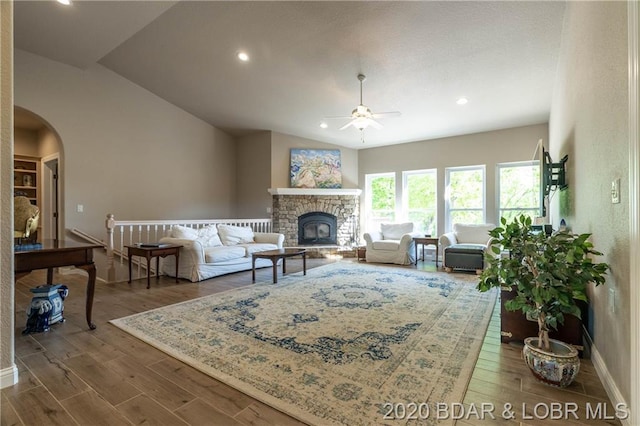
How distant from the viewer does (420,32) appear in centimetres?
352

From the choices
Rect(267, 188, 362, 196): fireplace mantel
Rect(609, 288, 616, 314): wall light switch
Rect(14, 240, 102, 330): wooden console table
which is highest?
Rect(267, 188, 362, 196): fireplace mantel

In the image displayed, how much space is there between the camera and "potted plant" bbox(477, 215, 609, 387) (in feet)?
5.62

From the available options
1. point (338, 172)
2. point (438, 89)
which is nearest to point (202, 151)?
point (338, 172)

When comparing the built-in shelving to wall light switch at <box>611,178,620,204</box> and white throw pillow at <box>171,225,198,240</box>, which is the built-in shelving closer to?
white throw pillow at <box>171,225,198,240</box>

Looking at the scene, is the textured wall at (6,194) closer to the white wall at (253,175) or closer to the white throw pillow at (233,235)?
the white throw pillow at (233,235)

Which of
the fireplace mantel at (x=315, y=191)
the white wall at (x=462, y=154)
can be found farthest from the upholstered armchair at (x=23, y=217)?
the white wall at (x=462, y=154)

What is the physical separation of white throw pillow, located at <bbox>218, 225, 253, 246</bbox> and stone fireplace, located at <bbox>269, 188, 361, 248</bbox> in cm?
113

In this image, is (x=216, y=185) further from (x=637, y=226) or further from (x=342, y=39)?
(x=637, y=226)

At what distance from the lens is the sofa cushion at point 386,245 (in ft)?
19.6

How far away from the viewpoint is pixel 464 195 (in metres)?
6.52

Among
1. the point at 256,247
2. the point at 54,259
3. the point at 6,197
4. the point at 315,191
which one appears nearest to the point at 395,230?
the point at 315,191

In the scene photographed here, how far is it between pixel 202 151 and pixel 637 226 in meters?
7.42

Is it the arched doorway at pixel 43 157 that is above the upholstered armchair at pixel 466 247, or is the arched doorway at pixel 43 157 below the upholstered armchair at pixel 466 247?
above

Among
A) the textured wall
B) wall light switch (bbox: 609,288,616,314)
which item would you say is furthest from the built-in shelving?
wall light switch (bbox: 609,288,616,314)
